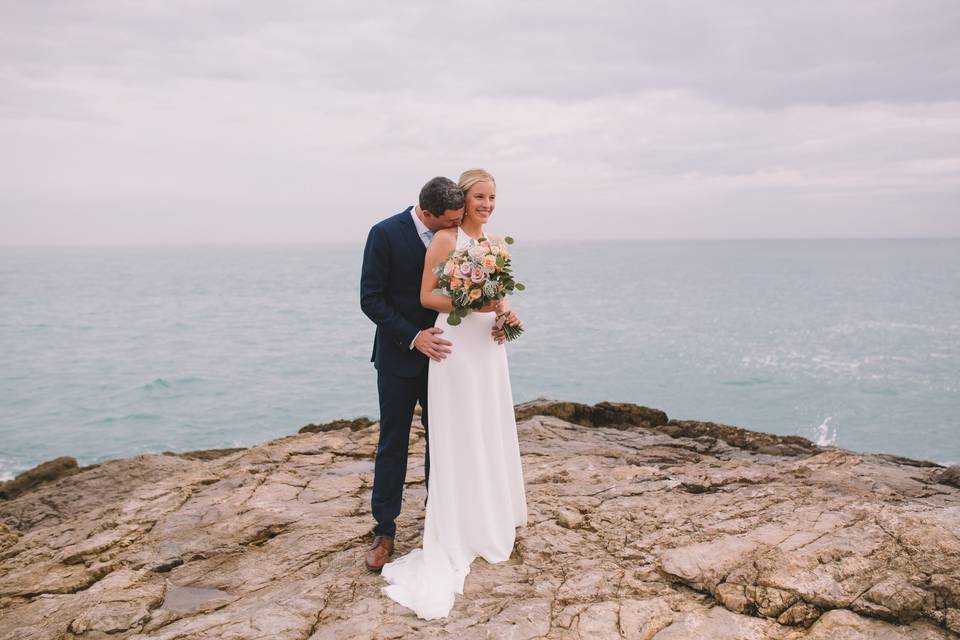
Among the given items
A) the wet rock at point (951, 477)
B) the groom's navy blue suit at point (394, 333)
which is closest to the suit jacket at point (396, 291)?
the groom's navy blue suit at point (394, 333)

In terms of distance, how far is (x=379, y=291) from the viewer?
5.00 metres

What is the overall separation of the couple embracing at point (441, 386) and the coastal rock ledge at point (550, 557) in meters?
0.31

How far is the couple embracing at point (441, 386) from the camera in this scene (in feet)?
16.0

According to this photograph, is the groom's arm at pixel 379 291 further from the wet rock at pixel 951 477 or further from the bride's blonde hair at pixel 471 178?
the wet rock at pixel 951 477

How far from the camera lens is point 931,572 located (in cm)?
427

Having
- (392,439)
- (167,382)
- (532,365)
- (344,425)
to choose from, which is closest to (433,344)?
(392,439)

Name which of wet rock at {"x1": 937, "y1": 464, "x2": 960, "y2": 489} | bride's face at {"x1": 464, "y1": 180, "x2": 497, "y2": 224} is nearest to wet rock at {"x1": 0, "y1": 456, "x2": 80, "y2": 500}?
bride's face at {"x1": 464, "y1": 180, "x2": 497, "y2": 224}

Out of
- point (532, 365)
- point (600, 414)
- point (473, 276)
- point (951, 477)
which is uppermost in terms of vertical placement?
Result: point (473, 276)

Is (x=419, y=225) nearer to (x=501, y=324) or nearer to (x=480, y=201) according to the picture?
(x=480, y=201)

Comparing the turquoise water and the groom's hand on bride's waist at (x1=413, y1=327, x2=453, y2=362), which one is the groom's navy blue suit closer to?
the groom's hand on bride's waist at (x1=413, y1=327, x2=453, y2=362)

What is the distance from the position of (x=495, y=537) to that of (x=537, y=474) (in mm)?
2362

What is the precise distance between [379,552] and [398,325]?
5.92ft

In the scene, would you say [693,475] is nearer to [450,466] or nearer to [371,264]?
[450,466]

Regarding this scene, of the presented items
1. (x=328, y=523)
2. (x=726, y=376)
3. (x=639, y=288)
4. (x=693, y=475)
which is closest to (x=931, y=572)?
(x=693, y=475)
